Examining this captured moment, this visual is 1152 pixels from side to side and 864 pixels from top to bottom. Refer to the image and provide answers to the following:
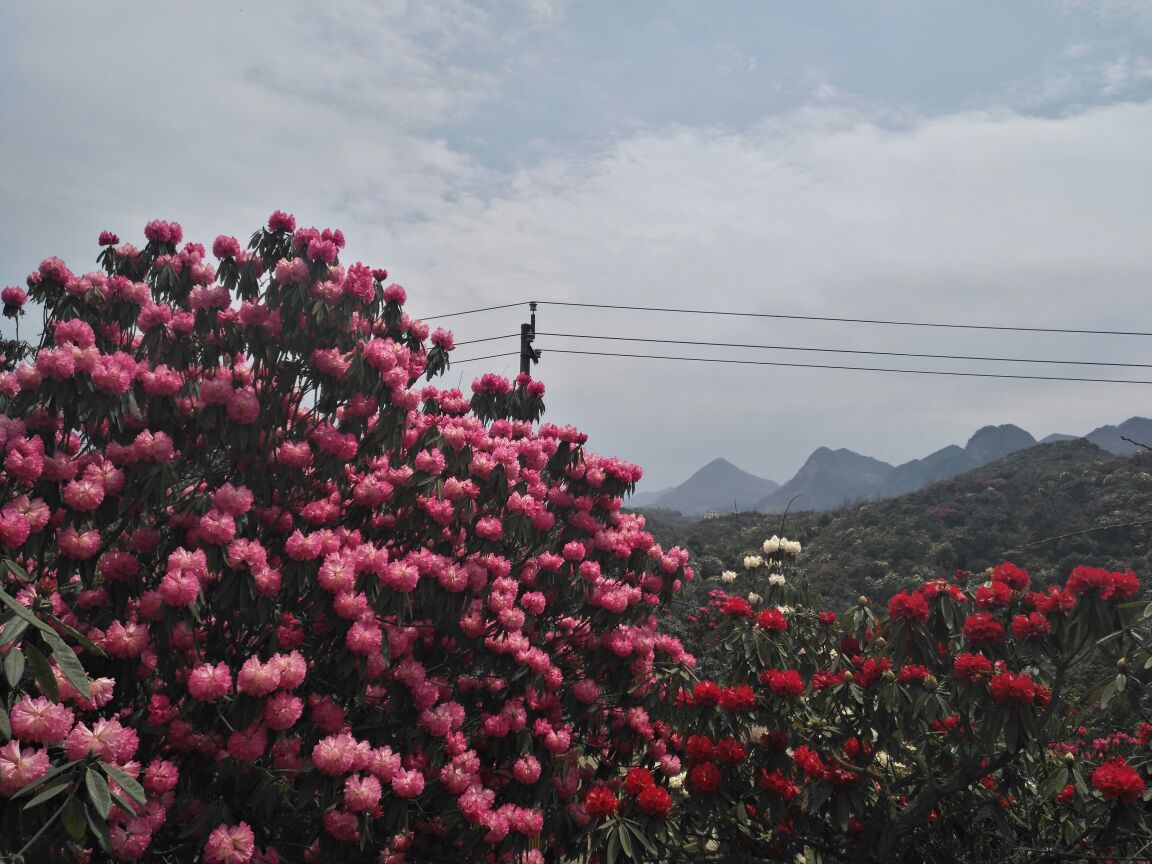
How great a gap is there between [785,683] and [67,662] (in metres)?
3.02

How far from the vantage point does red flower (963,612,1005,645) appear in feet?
10.6

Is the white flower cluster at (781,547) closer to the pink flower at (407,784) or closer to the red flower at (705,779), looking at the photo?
the red flower at (705,779)

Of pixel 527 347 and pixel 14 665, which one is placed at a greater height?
pixel 527 347

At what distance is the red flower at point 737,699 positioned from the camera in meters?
3.58

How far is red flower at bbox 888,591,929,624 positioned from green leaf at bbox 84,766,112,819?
3.09 metres

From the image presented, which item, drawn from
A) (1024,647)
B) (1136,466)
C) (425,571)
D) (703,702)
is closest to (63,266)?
(425,571)

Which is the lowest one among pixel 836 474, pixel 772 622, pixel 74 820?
pixel 74 820

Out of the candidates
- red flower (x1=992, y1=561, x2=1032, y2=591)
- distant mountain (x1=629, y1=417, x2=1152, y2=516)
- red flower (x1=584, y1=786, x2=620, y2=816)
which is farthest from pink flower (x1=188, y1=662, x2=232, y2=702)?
distant mountain (x1=629, y1=417, x2=1152, y2=516)

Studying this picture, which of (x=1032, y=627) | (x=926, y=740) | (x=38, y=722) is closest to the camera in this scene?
(x=38, y=722)

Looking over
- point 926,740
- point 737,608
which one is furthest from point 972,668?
point 737,608

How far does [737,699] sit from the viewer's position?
3.59m

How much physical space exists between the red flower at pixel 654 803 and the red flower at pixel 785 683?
757 mm

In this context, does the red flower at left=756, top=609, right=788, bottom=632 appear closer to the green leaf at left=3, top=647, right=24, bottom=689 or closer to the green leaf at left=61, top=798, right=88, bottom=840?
the green leaf at left=61, top=798, right=88, bottom=840

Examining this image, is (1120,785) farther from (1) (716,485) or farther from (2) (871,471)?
(1) (716,485)
